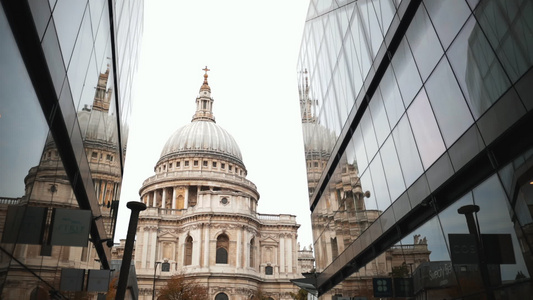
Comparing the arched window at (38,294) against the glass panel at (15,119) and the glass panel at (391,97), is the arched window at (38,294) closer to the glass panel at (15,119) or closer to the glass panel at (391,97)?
the glass panel at (15,119)

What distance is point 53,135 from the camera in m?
11.3

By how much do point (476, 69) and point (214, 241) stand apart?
7028 cm

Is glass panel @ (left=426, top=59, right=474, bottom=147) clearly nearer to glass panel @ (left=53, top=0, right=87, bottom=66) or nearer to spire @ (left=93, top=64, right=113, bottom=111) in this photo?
glass panel @ (left=53, top=0, right=87, bottom=66)

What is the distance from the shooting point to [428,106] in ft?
40.9

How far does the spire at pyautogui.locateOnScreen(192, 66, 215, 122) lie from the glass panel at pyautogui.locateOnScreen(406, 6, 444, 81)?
10256cm

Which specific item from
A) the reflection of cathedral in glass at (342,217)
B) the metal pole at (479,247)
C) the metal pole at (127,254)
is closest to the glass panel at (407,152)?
the reflection of cathedral in glass at (342,217)

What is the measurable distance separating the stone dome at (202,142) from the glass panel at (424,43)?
88526mm

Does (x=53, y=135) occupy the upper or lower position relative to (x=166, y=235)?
lower

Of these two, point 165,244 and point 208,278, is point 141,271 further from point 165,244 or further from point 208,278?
point 208,278

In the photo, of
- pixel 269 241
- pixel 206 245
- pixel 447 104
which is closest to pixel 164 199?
pixel 206 245

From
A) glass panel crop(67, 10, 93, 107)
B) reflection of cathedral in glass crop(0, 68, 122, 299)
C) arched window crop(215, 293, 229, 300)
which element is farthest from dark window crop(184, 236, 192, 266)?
glass panel crop(67, 10, 93, 107)

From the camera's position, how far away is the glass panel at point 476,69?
30.4ft

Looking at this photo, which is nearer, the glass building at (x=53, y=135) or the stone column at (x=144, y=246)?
the glass building at (x=53, y=135)

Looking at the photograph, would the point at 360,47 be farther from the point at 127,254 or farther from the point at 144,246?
the point at 144,246
